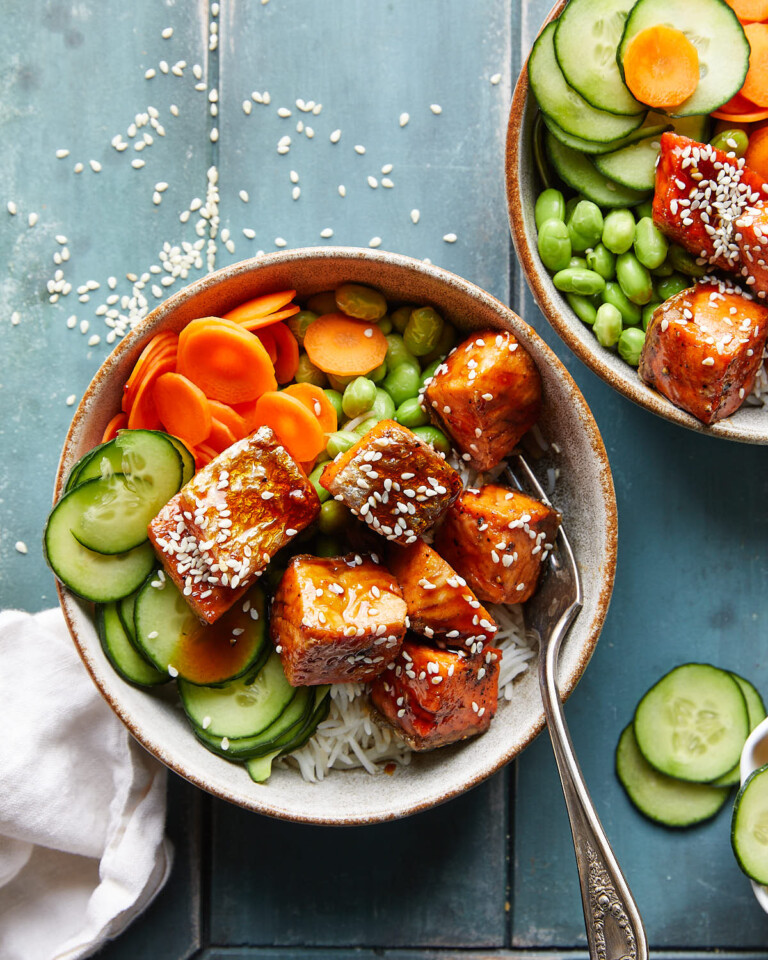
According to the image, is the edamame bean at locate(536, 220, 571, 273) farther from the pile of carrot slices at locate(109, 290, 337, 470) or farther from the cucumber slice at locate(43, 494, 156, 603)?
the cucumber slice at locate(43, 494, 156, 603)

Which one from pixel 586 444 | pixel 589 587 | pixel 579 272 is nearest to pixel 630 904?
pixel 589 587

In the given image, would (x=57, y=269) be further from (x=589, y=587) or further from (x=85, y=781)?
(x=589, y=587)

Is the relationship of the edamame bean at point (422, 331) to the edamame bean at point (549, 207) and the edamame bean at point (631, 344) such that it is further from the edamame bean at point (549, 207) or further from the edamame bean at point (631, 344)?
the edamame bean at point (631, 344)

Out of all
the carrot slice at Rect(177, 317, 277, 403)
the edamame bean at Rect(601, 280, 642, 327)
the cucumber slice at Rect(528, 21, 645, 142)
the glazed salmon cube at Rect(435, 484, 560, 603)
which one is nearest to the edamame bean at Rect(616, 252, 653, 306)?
the edamame bean at Rect(601, 280, 642, 327)

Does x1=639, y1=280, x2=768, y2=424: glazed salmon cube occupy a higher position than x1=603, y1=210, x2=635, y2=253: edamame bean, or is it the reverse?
x1=603, y1=210, x2=635, y2=253: edamame bean

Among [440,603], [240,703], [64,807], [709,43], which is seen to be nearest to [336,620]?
[440,603]

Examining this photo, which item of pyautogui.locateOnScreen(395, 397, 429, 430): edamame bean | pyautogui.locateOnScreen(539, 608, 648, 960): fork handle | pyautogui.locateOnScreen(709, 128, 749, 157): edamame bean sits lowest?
pyautogui.locateOnScreen(539, 608, 648, 960): fork handle

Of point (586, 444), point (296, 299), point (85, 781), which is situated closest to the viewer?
point (586, 444)
